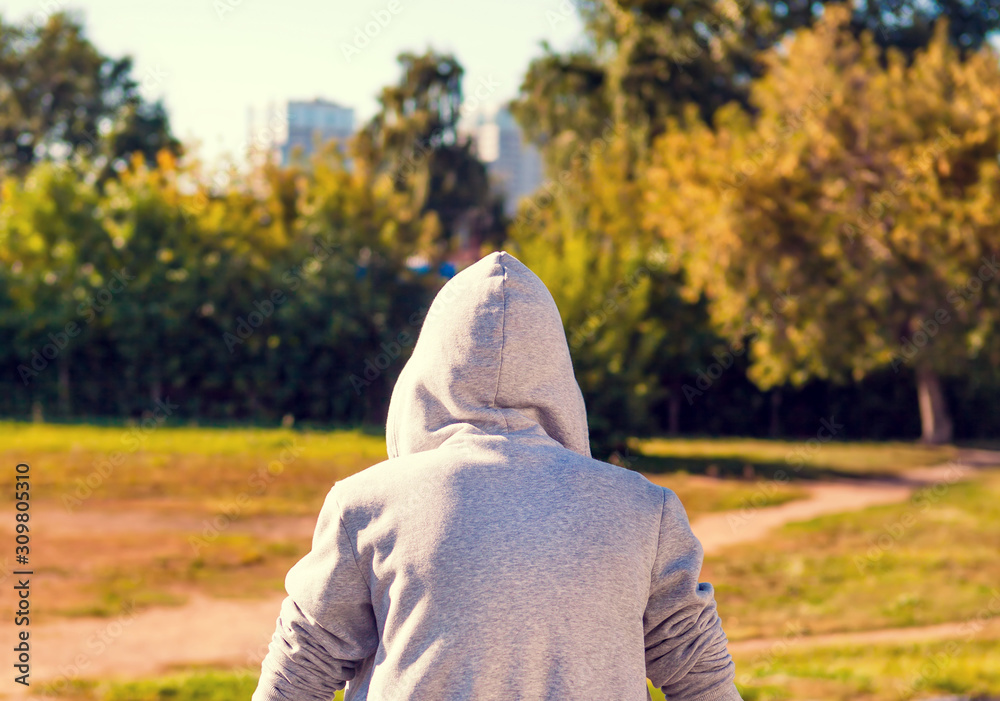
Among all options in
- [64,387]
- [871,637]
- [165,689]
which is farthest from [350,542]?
[64,387]

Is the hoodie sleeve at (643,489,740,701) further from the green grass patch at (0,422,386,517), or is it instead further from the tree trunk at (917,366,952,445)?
the tree trunk at (917,366,952,445)

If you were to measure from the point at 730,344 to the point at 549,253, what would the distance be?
5.92 meters

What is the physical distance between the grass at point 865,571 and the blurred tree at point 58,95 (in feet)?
102

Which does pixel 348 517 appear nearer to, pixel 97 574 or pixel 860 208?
pixel 97 574

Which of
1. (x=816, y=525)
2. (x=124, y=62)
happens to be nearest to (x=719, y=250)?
(x=816, y=525)

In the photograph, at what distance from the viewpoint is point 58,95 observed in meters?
38.4

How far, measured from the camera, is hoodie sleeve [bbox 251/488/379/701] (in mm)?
1532

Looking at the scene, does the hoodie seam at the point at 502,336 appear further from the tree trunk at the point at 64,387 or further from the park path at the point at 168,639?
the tree trunk at the point at 64,387

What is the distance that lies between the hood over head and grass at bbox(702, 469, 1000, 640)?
5.80m

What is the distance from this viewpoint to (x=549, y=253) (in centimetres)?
1355

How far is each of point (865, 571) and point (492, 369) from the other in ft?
27.8

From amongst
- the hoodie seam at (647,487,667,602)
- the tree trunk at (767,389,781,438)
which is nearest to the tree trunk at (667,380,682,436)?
the tree trunk at (767,389,781,438)

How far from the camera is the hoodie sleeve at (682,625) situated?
1587mm

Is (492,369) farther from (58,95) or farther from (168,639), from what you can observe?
(58,95)
